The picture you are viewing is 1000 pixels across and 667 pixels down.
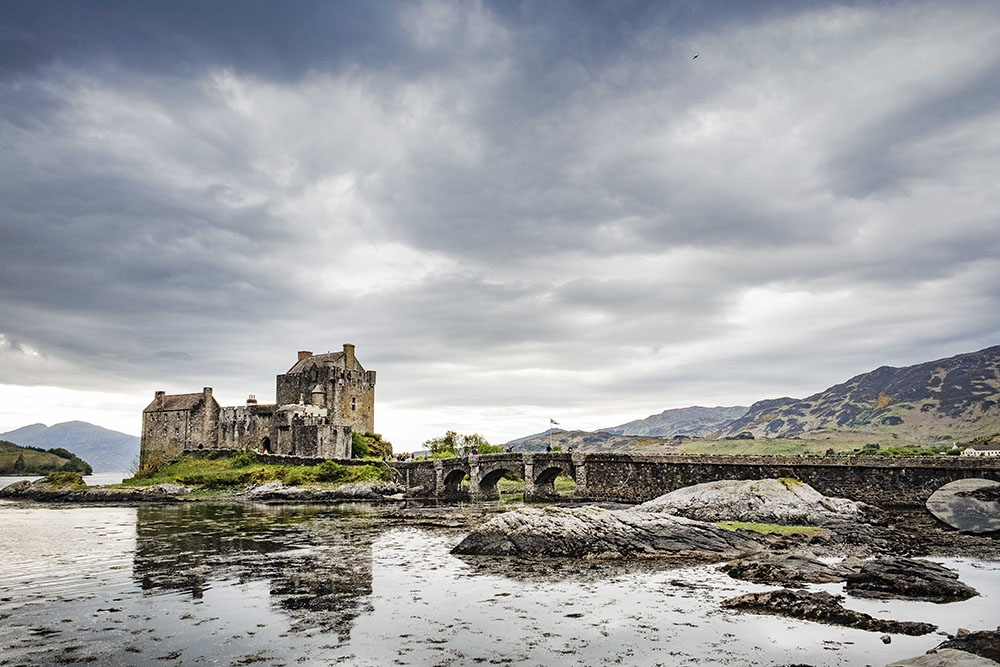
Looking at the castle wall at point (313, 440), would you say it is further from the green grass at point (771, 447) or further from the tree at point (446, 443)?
the green grass at point (771, 447)

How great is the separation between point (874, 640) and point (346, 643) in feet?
35.7

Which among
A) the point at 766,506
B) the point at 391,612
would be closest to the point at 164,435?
the point at 766,506

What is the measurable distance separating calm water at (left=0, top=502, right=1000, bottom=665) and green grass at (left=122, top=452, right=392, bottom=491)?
1546 inches

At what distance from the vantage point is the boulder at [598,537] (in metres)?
25.7

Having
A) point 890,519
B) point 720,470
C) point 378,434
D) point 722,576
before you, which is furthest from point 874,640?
point 378,434

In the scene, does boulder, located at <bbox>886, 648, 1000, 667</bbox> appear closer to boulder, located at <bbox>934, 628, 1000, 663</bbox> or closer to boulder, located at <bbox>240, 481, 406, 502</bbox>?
boulder, located at <bbox>934, 628, 1000, 663</bbox>

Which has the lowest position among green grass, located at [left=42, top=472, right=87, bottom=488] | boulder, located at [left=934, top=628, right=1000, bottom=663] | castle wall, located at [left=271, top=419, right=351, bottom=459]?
boulder, located at [left=934, top=628, right=1000, bottom=663]

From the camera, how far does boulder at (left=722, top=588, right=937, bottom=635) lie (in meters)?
14.0

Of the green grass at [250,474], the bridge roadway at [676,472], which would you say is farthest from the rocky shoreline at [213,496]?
the bridge roadway at [676,472]

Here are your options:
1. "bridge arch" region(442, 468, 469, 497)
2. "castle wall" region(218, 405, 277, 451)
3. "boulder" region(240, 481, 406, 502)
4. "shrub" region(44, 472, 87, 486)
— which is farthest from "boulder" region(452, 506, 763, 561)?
"shrub" region(44, 472, 87, 486)

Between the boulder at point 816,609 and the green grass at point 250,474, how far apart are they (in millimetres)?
54798

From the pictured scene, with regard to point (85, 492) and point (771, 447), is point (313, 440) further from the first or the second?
point (771, 447)

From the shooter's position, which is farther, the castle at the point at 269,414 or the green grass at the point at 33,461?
the green grass at the point at 33,461

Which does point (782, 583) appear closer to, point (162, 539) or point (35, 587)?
point (35, 587)
